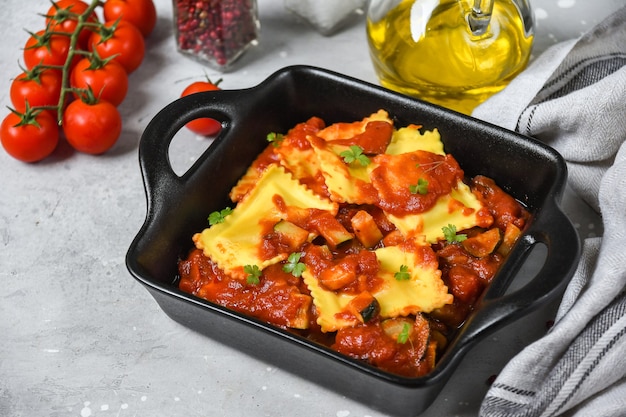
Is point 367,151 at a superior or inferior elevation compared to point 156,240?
superior

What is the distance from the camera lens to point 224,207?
358cm

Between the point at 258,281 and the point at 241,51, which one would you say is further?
the point at 241,51

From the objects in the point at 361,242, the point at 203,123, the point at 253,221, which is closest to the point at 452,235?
the point at 361,242

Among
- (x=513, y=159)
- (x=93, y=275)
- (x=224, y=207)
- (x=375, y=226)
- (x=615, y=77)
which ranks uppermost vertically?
(x=615, y=77)

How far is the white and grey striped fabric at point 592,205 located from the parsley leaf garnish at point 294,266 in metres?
0.79

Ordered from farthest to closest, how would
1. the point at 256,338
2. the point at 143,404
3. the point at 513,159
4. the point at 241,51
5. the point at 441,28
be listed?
the point at 241,51, the point at 441,28, the point at 513,159, the point at 143,404, the point at 256,338

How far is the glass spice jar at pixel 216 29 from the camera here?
4.21m

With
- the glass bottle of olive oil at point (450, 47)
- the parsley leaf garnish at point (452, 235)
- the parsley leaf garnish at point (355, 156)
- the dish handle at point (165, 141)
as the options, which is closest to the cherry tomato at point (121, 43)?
the dish handle at point (165, 141)

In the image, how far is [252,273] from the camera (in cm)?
318

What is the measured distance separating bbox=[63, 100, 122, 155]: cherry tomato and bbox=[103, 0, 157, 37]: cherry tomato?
2.27ft

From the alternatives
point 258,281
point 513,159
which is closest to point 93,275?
point 258,281

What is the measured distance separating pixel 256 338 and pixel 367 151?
0.96 meters

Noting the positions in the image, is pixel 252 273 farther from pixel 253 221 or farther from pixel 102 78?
pixel 102 78

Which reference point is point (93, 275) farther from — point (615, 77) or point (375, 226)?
point (615, 77)
